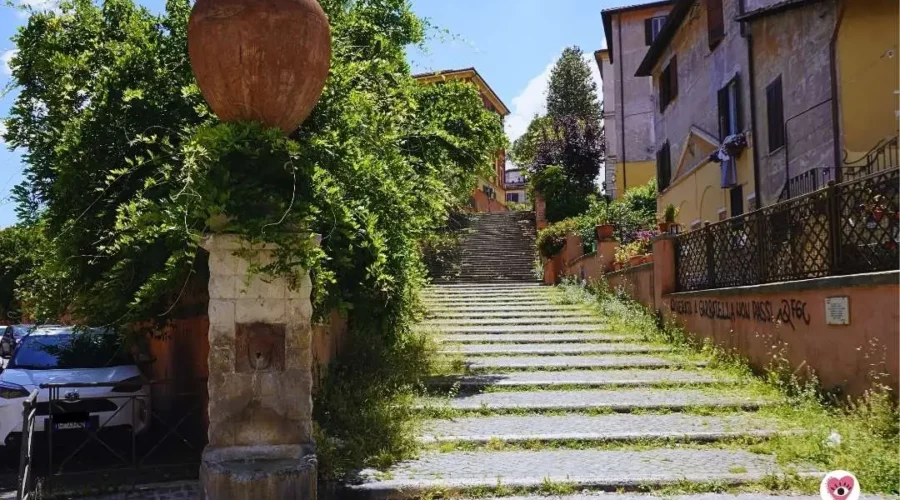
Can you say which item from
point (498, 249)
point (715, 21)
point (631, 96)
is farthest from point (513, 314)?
point (631, 96)

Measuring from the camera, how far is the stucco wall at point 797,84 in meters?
12.0

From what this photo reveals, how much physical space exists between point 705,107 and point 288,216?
48.6 ft

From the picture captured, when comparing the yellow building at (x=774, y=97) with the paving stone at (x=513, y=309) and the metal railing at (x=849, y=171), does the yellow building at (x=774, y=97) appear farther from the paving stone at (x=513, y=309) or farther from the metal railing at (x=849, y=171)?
the paving stone at (x=513, y=309)

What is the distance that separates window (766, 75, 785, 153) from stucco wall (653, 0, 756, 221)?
0.71 m

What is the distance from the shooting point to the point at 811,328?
309 inches

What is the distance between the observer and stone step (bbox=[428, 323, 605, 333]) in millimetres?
12693

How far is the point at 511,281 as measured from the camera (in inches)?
882

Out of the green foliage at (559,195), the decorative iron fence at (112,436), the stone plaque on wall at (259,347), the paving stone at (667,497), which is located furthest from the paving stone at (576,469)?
the green foliage at (559,195)

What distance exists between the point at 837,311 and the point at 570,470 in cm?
330

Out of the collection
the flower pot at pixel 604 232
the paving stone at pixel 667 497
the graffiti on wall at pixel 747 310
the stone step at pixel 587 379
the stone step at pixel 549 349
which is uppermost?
the flower pot at pixel 604 232

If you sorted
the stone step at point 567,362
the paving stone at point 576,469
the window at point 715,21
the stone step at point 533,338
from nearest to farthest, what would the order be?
the paving stone at point 576,469, the stone step at point 567,362, the stone step at point 533,338, the window at point 715,21

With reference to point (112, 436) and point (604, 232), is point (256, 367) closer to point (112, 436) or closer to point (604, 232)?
point (112, 436)

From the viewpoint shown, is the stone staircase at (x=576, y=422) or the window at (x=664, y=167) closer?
the stone staircase at (x=576, y=422)

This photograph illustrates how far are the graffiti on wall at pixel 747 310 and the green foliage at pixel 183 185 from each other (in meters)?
4.28
